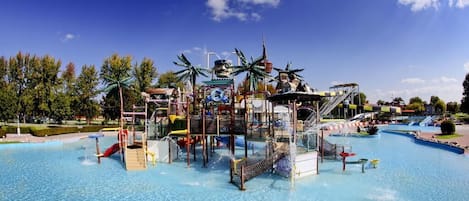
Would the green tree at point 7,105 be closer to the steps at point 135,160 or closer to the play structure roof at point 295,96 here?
the steps at point 135,160

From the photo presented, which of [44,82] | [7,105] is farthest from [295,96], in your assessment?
[44,82]

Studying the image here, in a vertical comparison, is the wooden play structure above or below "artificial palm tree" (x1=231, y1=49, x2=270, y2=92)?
below

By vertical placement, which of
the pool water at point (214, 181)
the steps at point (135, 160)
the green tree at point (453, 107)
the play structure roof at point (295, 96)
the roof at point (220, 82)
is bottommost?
the pool water at point (214, 181)

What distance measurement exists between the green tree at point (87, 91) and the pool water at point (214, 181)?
3636cm

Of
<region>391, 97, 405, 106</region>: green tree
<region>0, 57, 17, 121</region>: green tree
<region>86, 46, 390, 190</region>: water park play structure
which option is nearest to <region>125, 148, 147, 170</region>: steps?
<region>86, 46, 390, 190</region>: water park play structure

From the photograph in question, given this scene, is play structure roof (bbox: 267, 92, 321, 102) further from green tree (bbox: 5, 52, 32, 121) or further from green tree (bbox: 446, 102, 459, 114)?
green tree (bbox: 446, 102, 459, 114)

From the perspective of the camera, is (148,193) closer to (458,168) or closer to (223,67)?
(223,67)

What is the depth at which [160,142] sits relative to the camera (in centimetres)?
2747

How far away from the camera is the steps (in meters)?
24.9

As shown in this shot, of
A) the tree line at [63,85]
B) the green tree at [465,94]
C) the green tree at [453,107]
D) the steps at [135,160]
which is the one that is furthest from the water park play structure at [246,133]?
the green tree at [453,107]

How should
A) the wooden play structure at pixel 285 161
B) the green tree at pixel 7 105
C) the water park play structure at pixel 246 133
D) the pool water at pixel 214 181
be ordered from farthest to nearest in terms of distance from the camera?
the green tree at pixel 7 105, the water park play structure at pixel 246 133, the wooden play structure at pixel 285 161, the pool water at pixel 214 181

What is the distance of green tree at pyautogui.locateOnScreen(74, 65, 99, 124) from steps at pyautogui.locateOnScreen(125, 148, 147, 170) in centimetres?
4479

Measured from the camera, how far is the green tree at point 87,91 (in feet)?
212

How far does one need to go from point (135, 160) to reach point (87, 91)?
150 feet
